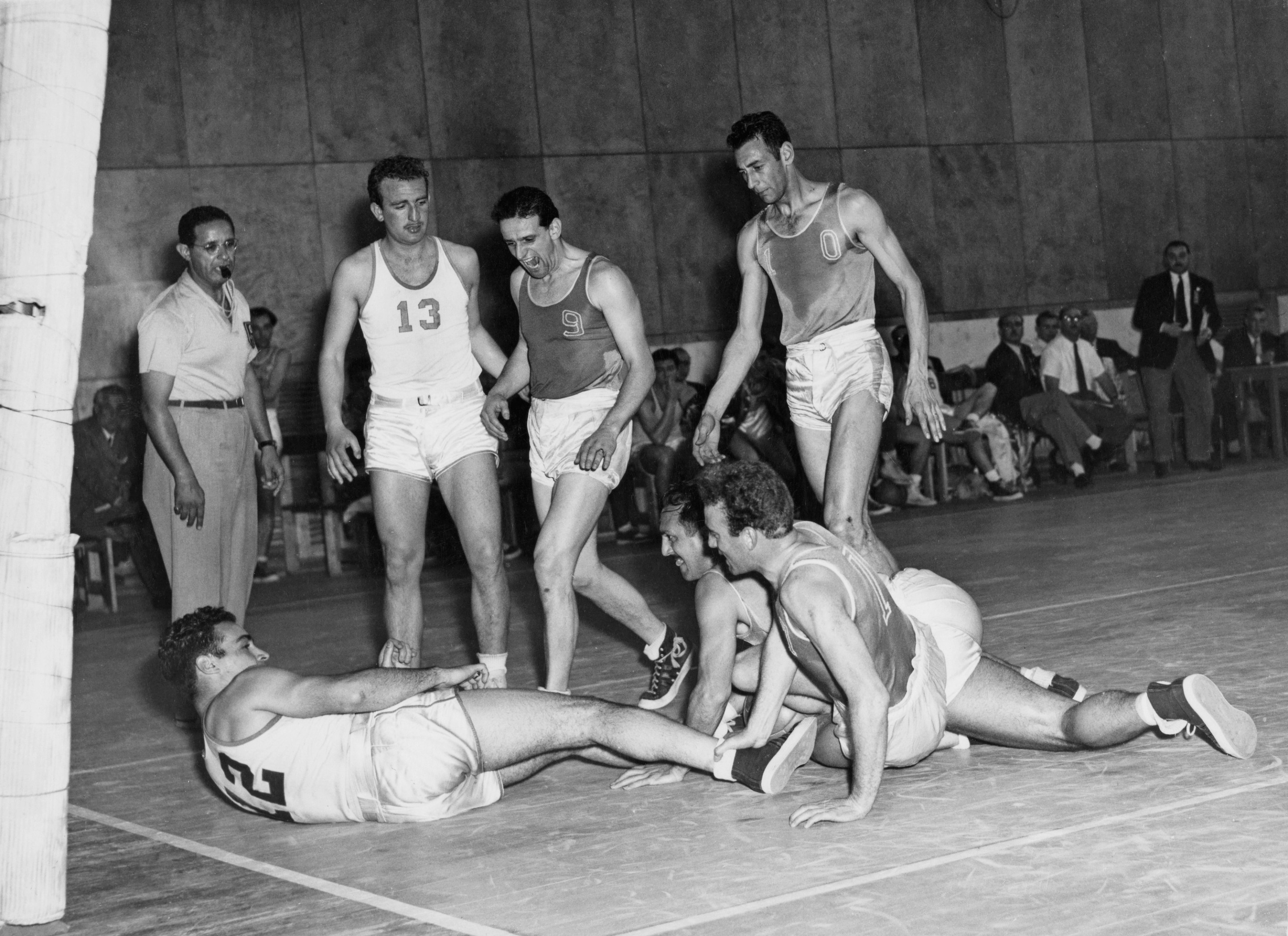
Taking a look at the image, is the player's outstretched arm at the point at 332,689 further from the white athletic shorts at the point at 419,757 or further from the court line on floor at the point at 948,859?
the court line on floor at the point at 948,859

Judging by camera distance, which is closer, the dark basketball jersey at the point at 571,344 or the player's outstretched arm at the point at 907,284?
the player's outstretched arm at the point at 907,284

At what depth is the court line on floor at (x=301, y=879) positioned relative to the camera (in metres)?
3.67

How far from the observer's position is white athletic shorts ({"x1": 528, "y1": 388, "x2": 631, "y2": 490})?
607 cm

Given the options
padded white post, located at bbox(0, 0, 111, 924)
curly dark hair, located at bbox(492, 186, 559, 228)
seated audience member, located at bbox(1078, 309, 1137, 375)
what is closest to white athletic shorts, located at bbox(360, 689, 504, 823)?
padded white post, located at bbox(0, 0, 111, 924)

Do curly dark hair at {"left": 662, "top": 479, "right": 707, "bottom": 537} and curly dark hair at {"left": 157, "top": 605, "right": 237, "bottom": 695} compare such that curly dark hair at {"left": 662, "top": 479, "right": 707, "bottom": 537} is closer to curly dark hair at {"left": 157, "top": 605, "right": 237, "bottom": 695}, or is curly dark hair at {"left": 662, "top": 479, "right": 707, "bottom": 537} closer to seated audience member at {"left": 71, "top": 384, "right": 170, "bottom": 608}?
curly dark hair at {"left": 157, "top": 605, "right": 237, "bottom": 695}

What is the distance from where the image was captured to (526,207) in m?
5.92

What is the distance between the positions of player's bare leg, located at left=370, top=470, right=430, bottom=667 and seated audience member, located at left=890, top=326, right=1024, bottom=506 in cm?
793

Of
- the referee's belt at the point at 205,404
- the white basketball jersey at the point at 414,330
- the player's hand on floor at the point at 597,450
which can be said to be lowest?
the player's hand on floor at the point at 597,450

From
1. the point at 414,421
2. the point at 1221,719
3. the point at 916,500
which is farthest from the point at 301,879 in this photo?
the point at 916,500

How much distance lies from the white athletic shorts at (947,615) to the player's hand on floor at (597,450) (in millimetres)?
1153

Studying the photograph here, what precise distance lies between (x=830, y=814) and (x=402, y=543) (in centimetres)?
248

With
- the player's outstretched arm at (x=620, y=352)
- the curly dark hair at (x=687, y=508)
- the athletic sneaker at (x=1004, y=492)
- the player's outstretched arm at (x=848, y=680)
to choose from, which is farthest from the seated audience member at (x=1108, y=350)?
the player's outstretched arm at (x=848, y=680)

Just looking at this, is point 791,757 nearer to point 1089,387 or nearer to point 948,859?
point 948,859

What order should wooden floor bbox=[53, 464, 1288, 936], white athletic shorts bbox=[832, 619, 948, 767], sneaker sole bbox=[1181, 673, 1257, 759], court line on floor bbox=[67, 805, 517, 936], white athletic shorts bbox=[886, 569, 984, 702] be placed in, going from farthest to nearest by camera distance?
white athletic shorts bbox=[886, 569, 984, 702] < white athletic shorts bbox=[832, 619, 948, 767] < sneaker sole bbox=[1181, 673, 1257, 759] < court line on floor bbox=[67, 805, 517, 936] < wooden floor bbox=[53, 464, 1288, 936]
